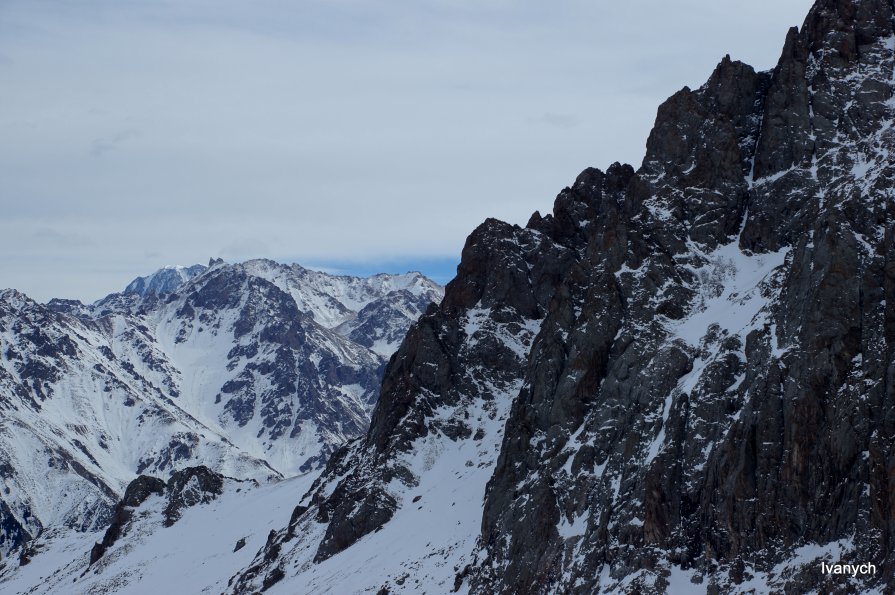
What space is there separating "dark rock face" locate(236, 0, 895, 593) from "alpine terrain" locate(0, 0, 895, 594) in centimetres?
19

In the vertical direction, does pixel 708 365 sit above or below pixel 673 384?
above

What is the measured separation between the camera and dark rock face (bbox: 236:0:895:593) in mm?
71000

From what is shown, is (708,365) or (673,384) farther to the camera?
(673,384)

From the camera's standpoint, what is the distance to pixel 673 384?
88.1 metres

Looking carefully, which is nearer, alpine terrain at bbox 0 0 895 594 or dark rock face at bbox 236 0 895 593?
dark rock face at bbox 236 0 895 593

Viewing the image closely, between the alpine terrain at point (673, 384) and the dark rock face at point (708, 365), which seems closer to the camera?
the dark rock face at point (708, 365)

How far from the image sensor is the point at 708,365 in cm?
8306

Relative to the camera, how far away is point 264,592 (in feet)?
431

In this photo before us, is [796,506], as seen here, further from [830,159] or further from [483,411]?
[483,411]

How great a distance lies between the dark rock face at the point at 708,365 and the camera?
71.0 m

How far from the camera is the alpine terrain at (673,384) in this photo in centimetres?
7162

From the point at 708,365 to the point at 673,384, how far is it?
5.52 meters

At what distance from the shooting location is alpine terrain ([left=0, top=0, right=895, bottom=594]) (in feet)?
235

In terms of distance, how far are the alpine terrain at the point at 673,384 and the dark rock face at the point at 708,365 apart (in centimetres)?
19
